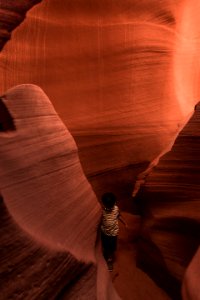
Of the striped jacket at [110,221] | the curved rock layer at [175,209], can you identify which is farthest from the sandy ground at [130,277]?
the striped jacket at [110,221]

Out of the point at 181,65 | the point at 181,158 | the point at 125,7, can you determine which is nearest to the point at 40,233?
the point at 181,158

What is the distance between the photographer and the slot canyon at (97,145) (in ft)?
6.25

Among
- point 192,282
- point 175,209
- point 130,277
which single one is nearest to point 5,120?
point 192,282

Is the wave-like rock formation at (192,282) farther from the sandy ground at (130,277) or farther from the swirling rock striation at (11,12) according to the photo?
the swirling rock striation at (11,12)

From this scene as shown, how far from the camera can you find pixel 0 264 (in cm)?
164

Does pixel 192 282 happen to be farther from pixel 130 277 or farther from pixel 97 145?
pixel 97 145

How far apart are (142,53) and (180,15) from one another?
1.40 metres

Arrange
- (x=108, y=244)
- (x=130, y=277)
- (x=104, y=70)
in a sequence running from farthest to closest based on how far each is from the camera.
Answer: (x=104, y=70) < (x=130, y=277) < (x=108, y=244)

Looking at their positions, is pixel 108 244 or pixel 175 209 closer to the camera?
pixel 175 209

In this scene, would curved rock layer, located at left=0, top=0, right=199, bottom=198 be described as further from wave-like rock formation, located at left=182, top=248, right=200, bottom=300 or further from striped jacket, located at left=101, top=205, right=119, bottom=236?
wave-like rock formation, located at left=182, top=248, right=200, bottom=300

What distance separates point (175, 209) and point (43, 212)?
227 cm

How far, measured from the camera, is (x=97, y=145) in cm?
496

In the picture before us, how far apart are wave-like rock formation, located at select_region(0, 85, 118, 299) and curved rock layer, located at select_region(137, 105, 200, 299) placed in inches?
56.0

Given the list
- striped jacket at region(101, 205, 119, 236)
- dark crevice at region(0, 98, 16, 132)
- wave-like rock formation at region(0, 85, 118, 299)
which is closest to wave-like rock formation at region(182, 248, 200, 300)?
wave-like rock formation at region(0, 85, 118, 299)
